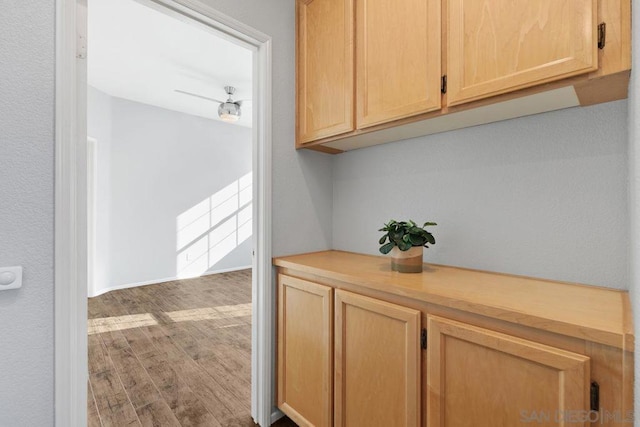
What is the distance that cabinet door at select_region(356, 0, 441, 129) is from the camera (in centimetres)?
117

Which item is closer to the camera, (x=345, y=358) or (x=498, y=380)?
(x=498, y=380)

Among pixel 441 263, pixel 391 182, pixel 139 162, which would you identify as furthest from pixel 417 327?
pixel 139 162

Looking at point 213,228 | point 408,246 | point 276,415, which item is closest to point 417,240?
point 408,246

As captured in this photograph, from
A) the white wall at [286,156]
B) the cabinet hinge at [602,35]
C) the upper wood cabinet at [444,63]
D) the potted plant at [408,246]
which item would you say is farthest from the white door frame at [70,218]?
the cabinet hinge at [602,35]

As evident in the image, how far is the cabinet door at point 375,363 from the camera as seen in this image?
106 cm

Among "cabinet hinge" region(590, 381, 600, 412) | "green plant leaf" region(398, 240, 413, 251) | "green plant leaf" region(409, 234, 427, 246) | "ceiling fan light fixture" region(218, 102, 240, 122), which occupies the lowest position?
"cabinet hinge" region(590, 381, 600, 412)

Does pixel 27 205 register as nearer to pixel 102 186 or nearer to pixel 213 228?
pixel 102 186

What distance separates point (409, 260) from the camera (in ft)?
4.37

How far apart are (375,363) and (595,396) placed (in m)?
0.66

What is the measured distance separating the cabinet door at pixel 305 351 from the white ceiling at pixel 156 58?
1419 millimetres

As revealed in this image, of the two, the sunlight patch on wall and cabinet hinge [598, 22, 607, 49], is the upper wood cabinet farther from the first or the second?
the sunlight patch on wall

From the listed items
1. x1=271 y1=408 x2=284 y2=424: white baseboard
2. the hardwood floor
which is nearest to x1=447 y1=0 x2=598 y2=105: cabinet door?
x1=271 y1=408 x2=284 y2=424: white baseboard

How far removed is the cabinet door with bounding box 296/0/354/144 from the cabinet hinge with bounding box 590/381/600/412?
1.23m

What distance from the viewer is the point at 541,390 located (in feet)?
2.56
